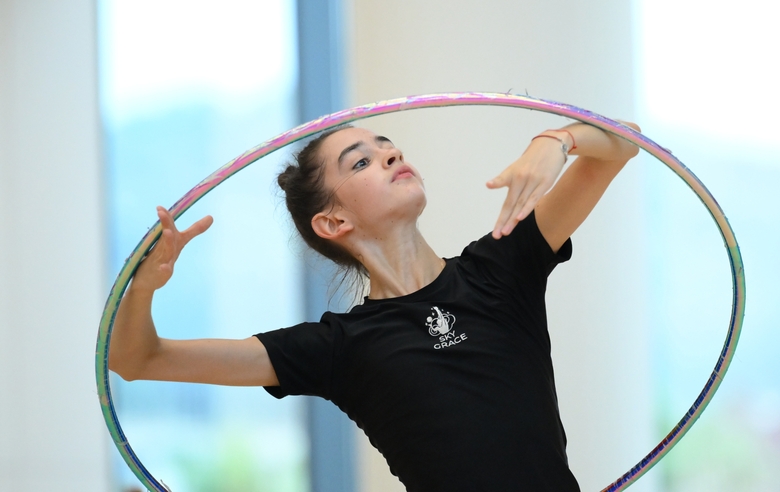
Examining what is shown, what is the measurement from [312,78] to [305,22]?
→ 0.19 metres

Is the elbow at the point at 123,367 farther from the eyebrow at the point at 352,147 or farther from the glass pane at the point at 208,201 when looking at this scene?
the glass pane at the point at 208,201

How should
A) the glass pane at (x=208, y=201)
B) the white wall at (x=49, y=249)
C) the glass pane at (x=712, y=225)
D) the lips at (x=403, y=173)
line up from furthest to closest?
the glass pane at (x=712, y=225) < the glass pane at (x=208, y=201) < the white wall at (x=49, y=249) < the lips at (x=403, y=173)

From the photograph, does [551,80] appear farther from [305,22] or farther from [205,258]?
[205,258]

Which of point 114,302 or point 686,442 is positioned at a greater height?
point 114,302

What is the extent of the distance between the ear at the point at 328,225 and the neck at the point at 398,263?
0.20 feet

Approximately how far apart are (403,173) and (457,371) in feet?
1.21

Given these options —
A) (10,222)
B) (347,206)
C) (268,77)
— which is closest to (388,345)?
(347,206)

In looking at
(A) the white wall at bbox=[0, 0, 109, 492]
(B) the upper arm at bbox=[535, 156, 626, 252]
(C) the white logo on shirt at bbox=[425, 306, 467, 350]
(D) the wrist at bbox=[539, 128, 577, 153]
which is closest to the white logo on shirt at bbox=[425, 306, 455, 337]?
(C) the white logo on shirt at bbox=[425, 306, 467, 350]

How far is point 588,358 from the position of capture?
2691 millimetres

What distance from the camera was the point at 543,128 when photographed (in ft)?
9.02

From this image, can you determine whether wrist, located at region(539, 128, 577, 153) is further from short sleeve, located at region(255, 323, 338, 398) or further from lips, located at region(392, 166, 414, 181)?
short sleeve, located at region(255, 323, 338, 398)

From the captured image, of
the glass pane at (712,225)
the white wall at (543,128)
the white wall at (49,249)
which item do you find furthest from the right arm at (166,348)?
the glass pane at (712,225)

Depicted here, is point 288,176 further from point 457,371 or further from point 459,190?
point 459,190

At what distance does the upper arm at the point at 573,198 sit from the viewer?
1444mm
